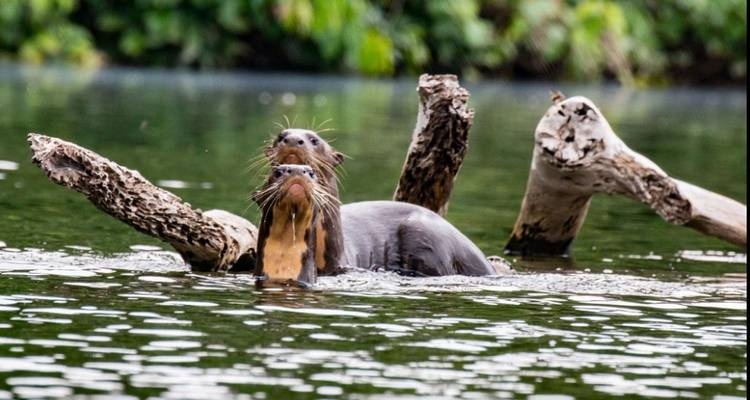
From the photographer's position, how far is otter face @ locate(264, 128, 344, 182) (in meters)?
9.72

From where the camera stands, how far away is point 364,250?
415 inches

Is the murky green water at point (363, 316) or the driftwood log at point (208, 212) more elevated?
the driftwood log at point (208, 212)

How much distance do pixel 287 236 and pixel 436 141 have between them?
8.62 feet

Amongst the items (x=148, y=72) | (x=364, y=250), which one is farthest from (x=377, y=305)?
(x=148, y=72)

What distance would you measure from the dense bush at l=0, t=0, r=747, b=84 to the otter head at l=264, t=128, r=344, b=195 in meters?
29.3

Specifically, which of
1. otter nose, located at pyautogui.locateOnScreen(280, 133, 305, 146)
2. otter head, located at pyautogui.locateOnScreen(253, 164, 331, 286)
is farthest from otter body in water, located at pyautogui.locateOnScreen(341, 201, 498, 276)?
otter nose, located at pyautogui.locateOnScreen(280, 133, 305, 146)

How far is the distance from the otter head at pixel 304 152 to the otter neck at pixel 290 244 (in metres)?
0.33

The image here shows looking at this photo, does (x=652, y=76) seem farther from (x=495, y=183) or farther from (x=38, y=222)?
(x=38, y=222)

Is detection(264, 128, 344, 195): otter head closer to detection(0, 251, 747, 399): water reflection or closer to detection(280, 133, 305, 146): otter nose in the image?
detection(280, 133, 305, 146): otter nose

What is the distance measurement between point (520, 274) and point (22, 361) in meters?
4.76

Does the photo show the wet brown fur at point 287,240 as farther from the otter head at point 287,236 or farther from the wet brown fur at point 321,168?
the wet brown fur at point 321,168

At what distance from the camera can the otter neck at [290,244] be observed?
31.4 feet

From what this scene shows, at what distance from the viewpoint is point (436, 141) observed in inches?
472

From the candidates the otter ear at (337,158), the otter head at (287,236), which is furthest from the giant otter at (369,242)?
the otter ear at (337,158)
